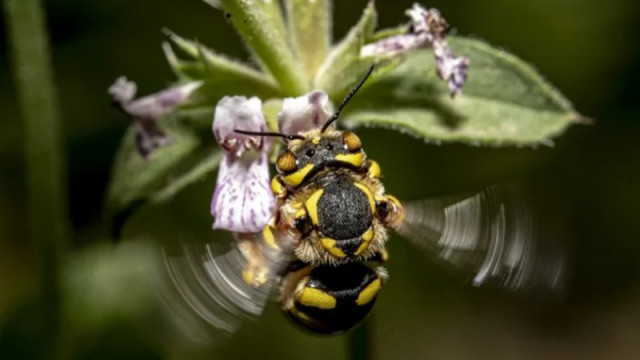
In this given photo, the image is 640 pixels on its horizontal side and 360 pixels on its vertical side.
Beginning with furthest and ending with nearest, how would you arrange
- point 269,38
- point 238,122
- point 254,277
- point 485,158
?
1. point 485,158
2. point 269,38
3. point 238,122
4. point 254,277

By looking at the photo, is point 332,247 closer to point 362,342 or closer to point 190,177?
point 362,342

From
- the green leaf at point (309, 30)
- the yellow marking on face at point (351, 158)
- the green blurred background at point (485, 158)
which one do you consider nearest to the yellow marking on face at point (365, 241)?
the yellow marking on face at point (351, 158)

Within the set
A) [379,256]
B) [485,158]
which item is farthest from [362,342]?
[485,158]

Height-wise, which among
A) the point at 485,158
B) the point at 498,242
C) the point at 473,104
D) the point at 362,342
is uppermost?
the point at 498,242

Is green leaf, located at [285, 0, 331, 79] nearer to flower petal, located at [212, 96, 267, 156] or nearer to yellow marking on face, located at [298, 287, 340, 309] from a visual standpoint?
flower petal, located at [212, 96, 267, 156]

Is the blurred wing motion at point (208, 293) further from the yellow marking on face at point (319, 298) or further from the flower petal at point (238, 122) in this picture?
the flower petal at point (238, 122)

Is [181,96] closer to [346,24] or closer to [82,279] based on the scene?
[82,279]

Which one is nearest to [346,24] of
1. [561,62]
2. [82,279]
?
[561,62]
